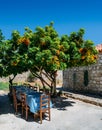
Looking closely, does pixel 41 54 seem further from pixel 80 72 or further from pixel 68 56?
pixel 80 72

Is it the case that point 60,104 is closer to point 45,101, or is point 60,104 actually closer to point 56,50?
point 45,101

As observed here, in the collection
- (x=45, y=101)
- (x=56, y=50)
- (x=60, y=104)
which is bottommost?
(x=60, y=104)

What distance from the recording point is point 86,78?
19422 millimetres

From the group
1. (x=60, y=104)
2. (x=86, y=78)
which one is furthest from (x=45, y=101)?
(x=86, y=78)

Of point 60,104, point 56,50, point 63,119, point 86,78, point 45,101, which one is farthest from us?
point 86,78

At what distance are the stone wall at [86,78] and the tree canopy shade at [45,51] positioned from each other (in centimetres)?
523

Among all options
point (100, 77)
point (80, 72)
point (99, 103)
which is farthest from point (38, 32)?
point (80, 72)

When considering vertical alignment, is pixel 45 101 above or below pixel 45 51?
below

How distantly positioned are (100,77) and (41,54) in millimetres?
8071

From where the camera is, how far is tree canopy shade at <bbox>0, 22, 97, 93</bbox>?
11297 mm

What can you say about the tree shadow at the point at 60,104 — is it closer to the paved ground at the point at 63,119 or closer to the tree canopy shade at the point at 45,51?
the paved ground at the point at 63,119

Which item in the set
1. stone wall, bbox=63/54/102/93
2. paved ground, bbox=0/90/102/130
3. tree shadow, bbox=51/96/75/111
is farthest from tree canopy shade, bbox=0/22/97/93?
stone wall, bbox=63/54/102/93

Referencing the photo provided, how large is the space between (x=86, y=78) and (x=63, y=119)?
8.90 m

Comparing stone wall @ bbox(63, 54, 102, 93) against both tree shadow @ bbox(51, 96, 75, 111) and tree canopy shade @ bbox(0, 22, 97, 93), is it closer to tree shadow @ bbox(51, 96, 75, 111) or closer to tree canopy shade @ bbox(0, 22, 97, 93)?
tree shadow @ bbox(51, 96, 75, 111)
